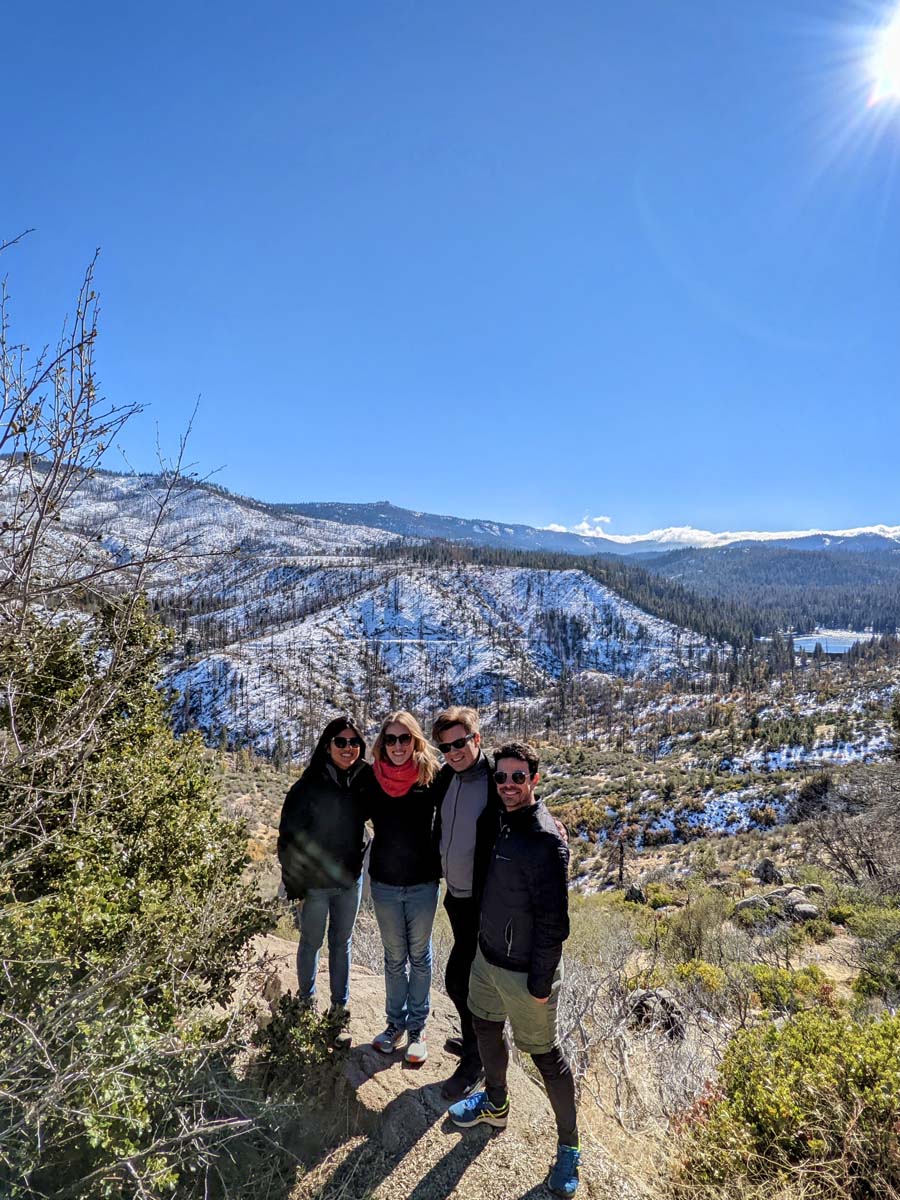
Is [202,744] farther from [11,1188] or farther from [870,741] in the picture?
[870,741]

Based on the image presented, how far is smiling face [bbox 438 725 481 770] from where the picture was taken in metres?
3.15

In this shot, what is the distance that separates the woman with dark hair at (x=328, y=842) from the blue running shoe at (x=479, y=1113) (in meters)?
0.86

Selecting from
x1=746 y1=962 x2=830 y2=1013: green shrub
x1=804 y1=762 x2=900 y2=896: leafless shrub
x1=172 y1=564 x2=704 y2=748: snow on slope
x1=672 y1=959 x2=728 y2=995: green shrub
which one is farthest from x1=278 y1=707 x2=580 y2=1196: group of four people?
x1=172 y1=564 x2=704 y2=748: snow on slope

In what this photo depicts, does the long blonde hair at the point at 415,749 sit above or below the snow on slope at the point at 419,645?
above

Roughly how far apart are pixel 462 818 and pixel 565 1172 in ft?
5.78

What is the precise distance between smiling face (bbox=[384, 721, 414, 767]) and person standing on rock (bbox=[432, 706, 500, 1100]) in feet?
0.68

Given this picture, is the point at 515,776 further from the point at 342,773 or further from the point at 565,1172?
the point at 565,1172

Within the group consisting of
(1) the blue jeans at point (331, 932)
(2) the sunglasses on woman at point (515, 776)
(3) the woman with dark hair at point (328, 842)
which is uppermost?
(2) the sunglasses on woman at point (515, 776)

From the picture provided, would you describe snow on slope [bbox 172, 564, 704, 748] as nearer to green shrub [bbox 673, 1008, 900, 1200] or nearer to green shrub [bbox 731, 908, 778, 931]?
green shrub [bbox 731, 908, 778, 931]

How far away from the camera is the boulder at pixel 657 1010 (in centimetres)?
572

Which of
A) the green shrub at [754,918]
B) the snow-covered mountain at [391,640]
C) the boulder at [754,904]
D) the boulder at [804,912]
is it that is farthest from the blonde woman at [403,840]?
the snow-covered mountain at [391,640]

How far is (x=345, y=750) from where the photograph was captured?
3607mm

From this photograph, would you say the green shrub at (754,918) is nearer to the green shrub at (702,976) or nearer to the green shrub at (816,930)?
the green shrub at (816,930)

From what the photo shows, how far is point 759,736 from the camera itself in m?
57.1
